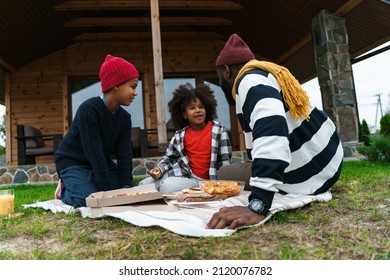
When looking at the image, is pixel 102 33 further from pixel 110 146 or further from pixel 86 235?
pixel 86 235

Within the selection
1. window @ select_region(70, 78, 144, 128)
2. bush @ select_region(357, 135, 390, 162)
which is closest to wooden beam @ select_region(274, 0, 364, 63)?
bush @ select_region(357, 135, 390, 162)

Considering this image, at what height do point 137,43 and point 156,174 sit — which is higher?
point 137,43

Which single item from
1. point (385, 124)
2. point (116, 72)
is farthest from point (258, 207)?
point (385, 124)

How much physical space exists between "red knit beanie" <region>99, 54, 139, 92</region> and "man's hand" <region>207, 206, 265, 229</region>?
4.23ft

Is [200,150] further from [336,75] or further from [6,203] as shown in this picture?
[336,75]

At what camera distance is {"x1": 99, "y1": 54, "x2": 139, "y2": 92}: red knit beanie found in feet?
7.38

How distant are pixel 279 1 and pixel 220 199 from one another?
6241 mm

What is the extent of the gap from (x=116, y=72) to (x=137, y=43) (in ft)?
24.3

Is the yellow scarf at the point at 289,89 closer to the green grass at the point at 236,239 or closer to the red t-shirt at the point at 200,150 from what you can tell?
the green grass at the point at 236,239

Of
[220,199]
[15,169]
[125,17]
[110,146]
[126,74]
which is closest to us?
[220,199]

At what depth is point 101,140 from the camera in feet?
7.80

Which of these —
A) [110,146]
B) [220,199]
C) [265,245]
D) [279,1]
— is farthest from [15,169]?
[279,1]

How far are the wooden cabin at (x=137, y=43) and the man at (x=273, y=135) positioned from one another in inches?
225

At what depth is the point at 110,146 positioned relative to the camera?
2531 mm
